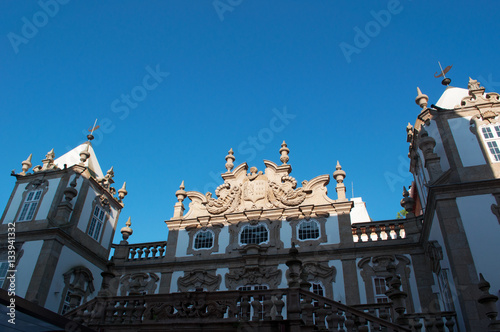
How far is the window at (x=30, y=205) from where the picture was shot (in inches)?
810

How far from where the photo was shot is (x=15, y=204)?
A: 21.4m

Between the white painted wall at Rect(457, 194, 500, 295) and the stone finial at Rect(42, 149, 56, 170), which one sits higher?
the stone finial at Rect(42, 149, 56, 170)

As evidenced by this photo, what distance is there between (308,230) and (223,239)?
419 centimetres

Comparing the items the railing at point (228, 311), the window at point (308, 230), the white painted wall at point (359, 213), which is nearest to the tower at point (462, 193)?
the railing at point (228, 311)

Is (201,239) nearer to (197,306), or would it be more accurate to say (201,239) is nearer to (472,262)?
(197,306)

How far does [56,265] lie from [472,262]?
1682 cm

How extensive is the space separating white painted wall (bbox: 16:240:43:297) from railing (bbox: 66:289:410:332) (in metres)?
6.47

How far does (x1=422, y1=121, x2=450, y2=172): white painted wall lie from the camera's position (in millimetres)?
16344

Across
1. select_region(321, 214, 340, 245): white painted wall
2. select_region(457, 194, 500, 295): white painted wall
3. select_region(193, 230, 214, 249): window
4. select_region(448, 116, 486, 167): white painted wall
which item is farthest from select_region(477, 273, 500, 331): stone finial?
select_region(193, 230, 214, 249): window

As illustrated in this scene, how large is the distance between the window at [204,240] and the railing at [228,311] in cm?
790

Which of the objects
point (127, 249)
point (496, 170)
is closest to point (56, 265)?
point (127, 249)

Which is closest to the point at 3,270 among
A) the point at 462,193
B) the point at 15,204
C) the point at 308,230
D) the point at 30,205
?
the point at 30,205

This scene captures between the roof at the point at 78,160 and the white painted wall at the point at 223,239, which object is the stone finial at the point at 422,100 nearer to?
the white painted wall at the point at 223,239

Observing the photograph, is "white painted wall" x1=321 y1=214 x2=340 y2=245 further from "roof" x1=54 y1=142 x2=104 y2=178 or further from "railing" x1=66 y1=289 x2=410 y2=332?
"roof" x1=54 y1=142 x2=104 y2=178
